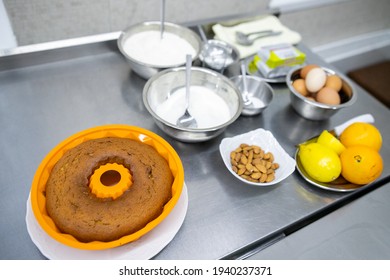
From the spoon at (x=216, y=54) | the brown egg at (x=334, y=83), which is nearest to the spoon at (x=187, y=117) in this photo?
the spoon at (x=216, y=54)

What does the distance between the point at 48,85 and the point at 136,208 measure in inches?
18.9

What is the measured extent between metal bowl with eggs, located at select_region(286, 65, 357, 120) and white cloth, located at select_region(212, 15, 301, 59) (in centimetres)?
21

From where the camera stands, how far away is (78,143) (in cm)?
63

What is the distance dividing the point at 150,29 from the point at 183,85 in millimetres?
255

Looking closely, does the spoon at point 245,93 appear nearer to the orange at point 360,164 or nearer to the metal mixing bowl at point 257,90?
the metal mixing bowl at point 257,90

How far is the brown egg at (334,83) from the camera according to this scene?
32.8 inches

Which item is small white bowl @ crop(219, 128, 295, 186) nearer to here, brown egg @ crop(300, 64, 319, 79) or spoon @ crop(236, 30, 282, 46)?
brown egg @ crop(300, 64, 319, 79)

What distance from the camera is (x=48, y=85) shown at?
0.82 m

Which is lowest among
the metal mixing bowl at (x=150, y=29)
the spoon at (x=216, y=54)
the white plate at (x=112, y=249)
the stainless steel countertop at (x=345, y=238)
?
the stainless steel countertop at (x=345, y=238)

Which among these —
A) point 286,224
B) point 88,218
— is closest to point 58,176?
point 88,218

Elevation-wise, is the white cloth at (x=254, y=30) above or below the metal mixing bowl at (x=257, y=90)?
above

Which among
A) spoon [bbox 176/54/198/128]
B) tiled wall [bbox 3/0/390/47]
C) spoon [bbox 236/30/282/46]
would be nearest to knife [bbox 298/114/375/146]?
spoon [bbox 176/54/198/128]

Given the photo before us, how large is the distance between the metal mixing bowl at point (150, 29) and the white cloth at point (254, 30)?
0.41ft

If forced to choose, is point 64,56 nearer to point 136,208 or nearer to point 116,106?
point 116,106
